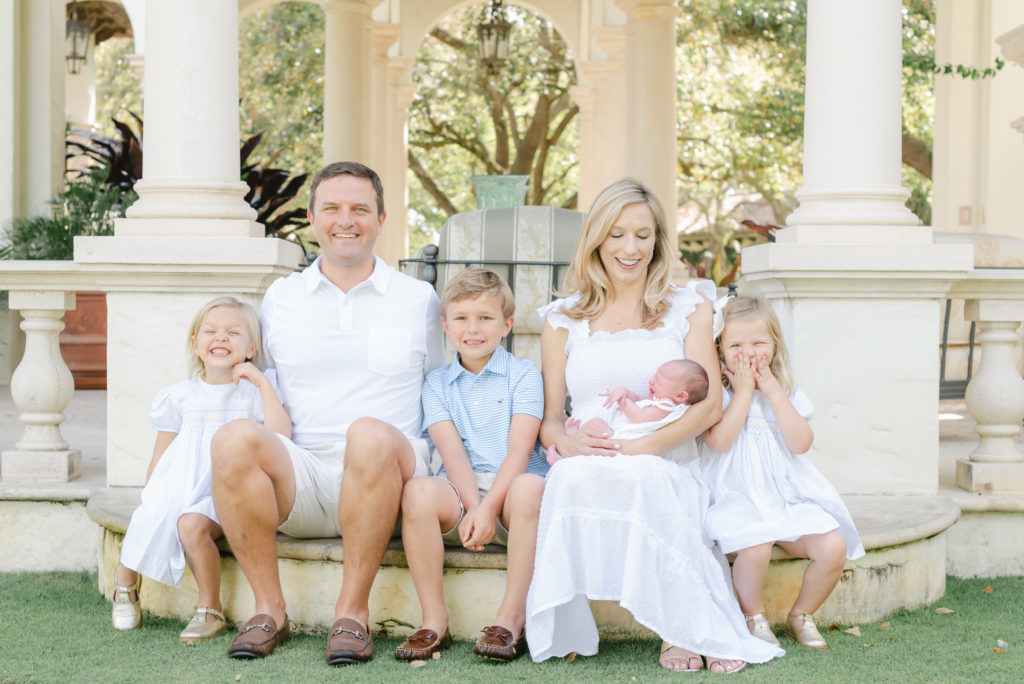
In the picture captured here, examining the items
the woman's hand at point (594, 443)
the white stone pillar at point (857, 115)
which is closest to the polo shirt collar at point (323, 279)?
the woman's hand at point (594, 443)

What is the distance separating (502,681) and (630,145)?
7.72m

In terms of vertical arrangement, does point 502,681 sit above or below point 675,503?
below

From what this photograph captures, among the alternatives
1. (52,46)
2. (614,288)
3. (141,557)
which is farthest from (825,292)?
(52,46)

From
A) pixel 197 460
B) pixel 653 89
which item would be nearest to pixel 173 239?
pixel 197 460

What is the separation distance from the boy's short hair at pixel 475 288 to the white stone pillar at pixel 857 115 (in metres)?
1.57

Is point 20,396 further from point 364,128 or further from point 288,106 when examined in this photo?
point 288,106

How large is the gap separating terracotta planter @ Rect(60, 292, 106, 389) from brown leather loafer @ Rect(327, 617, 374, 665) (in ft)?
19.1

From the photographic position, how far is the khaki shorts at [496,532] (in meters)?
3.51

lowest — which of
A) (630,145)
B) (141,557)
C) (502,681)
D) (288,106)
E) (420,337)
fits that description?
(502,681)

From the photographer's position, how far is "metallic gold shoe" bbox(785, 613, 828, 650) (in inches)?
136

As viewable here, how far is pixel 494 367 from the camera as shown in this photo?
3.70 m

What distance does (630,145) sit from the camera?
1030 cm

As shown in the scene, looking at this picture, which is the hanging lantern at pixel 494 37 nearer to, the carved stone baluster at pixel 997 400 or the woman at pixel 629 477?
the carved stone baluster at pixel 997 400

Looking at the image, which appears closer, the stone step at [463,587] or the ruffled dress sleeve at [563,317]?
the stone step at [463,587]
